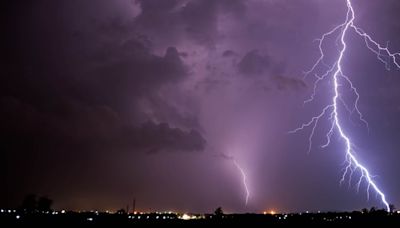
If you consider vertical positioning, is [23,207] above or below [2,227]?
above

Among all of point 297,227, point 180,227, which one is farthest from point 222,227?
point 297,227

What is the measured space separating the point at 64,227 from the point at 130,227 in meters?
6.87

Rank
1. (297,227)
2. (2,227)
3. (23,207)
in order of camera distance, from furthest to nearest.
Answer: (23,207)
(297,227)
(2,227)

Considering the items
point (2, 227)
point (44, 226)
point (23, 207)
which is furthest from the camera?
point (23, 207)

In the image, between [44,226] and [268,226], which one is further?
[268,226]

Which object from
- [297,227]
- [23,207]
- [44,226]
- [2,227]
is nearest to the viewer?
[2,227]

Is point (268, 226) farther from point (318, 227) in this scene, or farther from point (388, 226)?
point (388, 226)

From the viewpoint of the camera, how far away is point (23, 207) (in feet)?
345

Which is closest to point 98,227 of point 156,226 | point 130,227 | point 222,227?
point 130,227

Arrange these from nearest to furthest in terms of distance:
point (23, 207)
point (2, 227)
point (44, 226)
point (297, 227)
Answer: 1. point (2, 227)
2. point (44, 226)
3. point (297, 227)
4. point (23, 207)

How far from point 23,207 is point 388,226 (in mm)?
78534

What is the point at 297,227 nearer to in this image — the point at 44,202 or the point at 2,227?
the point at 2,227

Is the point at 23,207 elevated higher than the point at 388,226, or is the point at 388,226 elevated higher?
the point at 23,207

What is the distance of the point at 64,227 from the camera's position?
53.1m
